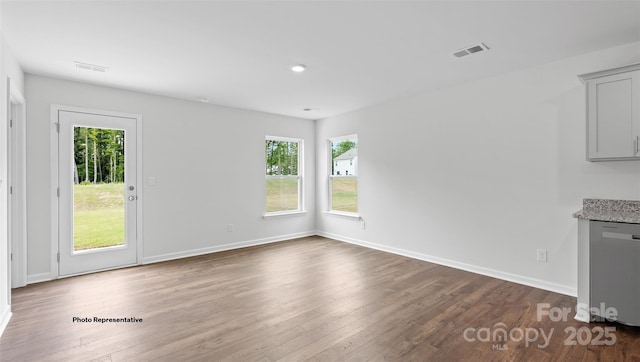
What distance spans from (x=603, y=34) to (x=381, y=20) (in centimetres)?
202

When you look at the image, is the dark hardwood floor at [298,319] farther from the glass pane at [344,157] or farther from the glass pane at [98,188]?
the glass pane at [344,157]

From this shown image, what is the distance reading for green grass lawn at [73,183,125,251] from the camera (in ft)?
13.4

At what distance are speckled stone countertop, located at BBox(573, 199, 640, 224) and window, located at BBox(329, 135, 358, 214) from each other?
3468 millimetres

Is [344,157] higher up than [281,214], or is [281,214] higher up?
[344,157]

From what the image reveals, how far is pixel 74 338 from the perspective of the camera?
245cm

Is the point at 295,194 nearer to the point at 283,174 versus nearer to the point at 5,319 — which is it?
the point at 283,174

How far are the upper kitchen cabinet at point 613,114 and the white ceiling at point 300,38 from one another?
1.21 ft

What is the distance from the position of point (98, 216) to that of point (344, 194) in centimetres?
402

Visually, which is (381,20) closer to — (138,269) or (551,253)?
(551,253)

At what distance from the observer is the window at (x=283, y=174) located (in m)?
6.10

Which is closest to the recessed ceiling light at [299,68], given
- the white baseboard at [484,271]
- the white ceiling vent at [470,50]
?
the white ceiling vent at [470,50]

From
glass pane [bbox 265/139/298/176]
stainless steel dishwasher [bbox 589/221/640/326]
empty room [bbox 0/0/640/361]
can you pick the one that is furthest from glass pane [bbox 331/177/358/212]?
stainless steel dishwasher [bbox 589/221/640/326]

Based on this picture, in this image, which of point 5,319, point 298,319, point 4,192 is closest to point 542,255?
point 298,319

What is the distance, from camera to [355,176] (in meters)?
5.95
